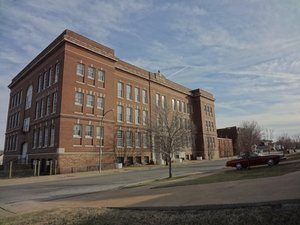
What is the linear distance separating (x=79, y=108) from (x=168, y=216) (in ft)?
115

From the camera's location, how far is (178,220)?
7.93 metres

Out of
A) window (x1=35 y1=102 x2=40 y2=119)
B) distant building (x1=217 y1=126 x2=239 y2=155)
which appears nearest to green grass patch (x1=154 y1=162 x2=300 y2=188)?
window (x1=35 y1=102 x2=40 y2=119)

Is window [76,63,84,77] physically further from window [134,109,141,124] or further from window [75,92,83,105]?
window [134,109,141,124]

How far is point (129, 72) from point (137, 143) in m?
13.0

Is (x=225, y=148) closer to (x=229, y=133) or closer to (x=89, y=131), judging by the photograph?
(x=229, y=133)

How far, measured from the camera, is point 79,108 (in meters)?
41.6

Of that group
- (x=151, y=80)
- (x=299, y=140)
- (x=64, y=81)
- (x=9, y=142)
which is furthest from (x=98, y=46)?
(x=299, y=140)

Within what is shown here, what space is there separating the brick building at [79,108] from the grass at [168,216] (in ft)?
79.4

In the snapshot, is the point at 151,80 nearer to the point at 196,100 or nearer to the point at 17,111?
the point at 196,100

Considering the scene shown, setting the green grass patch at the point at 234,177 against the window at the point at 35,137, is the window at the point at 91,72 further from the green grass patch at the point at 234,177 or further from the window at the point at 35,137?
the green grass patch at the point at 234,177

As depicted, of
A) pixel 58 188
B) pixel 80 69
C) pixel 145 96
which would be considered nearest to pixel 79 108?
pixel 80 69

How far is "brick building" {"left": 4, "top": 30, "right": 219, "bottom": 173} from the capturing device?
39938 mm

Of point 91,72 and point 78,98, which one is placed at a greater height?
point 91,72

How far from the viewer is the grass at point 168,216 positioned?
7055 mm
